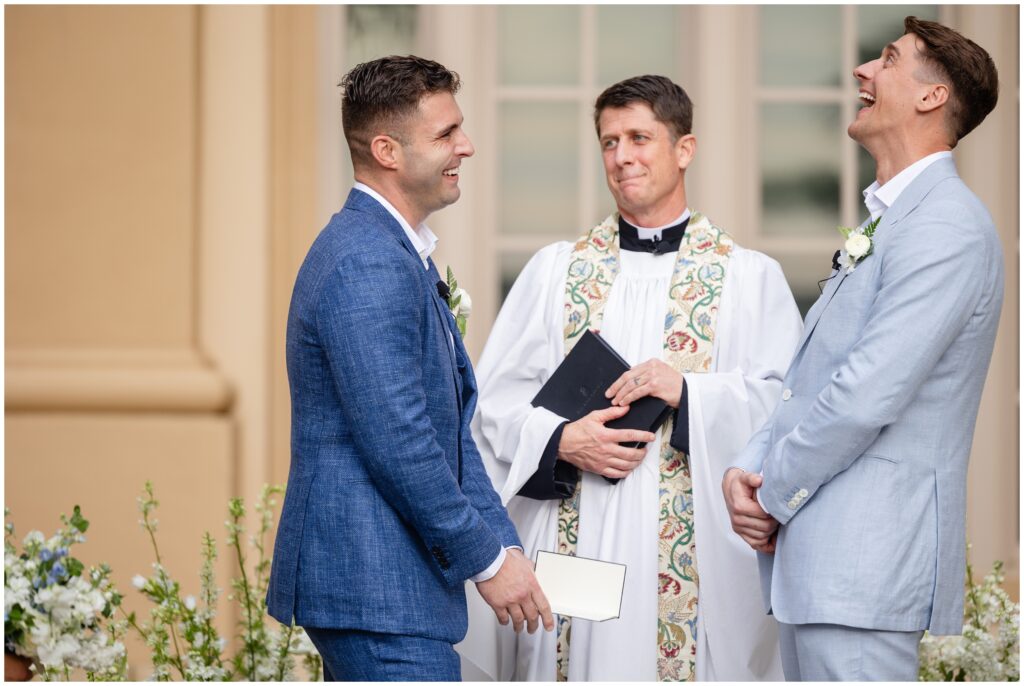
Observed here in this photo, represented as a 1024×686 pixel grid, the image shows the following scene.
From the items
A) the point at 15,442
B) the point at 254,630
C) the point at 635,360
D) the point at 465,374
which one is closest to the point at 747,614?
the point at 635,360

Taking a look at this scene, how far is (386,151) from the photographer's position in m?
2.47

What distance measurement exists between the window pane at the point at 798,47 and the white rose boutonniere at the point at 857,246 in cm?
258

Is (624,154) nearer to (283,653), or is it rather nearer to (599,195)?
(283,653)

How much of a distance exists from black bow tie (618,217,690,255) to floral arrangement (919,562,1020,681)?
1.19 meters

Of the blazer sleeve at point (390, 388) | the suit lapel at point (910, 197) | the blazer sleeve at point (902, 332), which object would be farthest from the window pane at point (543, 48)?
the blazer sleeve at point (390, 388)

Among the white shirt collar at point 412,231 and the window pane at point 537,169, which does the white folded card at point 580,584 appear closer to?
the white shirt collar at point 412,231

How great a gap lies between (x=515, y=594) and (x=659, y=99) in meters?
1.48

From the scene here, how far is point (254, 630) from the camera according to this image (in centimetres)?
348

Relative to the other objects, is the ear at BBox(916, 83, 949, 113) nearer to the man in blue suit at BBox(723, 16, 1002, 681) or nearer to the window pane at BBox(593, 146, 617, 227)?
the man in blue suit at BBox(723, 16, 1002, 681)

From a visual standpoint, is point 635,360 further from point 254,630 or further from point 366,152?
point 254,630

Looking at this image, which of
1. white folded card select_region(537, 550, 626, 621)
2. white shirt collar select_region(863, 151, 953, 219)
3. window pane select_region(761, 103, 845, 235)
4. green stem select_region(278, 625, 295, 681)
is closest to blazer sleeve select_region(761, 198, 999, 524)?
white shirt collar select_region(863, 151, 953, 219)

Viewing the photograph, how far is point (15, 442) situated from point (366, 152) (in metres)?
2.98

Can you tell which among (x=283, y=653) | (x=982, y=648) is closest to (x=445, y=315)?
(x=283, y=653)

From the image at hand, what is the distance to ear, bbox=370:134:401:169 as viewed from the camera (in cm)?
246
